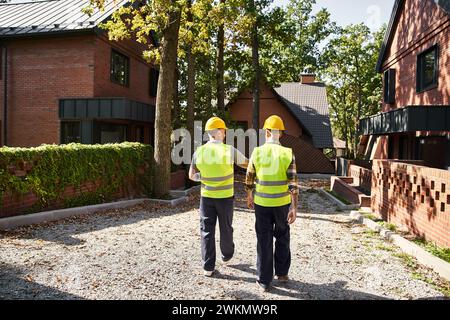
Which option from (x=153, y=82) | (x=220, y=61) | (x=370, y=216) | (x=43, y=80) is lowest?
(x=370, y=216)

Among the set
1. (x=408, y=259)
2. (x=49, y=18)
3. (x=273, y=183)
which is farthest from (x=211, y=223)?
(x=49, y=18)

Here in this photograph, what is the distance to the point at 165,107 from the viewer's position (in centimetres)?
1220

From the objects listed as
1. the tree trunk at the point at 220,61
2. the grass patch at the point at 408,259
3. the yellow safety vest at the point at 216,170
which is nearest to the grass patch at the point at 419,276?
the grass patch at the point at 408,259

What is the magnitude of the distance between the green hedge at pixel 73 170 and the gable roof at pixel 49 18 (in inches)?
252

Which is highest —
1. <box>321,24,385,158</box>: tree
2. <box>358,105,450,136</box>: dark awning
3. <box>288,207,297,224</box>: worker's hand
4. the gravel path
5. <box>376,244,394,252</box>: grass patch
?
<box>321,24,385,158</box>: tree

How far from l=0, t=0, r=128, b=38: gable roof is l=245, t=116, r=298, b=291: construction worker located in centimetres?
1177

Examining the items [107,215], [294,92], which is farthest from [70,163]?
[294,92]

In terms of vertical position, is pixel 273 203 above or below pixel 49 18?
below

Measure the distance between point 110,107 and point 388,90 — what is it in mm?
13252

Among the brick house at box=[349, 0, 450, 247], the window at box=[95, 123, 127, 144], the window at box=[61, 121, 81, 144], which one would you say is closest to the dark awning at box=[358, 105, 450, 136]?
the brick house at box=[349, 0, 450, 247]

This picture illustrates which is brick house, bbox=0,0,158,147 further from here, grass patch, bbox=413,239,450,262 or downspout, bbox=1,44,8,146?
grass patch, bbox=413,239,450,262

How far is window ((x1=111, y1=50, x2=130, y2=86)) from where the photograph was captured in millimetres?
17562

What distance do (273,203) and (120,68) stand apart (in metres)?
15.7

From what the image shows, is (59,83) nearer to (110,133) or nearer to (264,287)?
(110,133)
